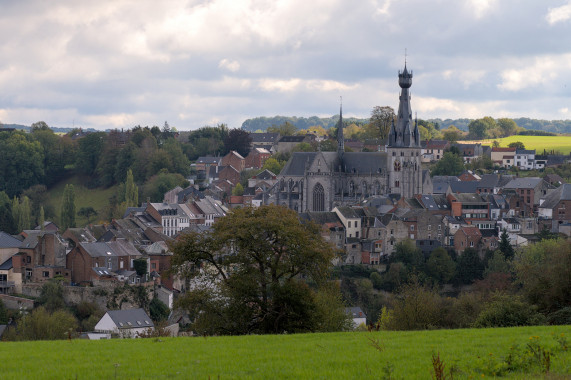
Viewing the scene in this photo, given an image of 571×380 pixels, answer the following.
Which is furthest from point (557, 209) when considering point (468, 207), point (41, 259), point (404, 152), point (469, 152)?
point (41, 259)

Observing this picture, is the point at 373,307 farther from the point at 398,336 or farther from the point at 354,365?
the point at 354,365

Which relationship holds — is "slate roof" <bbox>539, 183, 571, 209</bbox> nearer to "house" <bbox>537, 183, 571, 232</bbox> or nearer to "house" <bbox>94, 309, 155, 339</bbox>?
"house" <bbox>537, 183, 571, 232</bbox>

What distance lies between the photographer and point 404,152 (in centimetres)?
10050

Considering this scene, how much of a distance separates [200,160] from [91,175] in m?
16.2

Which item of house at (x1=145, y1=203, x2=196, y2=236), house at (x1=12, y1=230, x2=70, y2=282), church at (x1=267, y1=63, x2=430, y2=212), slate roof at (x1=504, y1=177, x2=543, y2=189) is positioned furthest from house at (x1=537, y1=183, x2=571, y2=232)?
house at (x1=12, y1=230, x2=70, y2=282)

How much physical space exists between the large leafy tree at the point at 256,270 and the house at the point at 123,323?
21.1 metres

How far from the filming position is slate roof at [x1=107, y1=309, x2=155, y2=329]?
52.8 meters

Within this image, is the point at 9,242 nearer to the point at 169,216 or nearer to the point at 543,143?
the point at 169,216

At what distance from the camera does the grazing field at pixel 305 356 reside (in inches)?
688

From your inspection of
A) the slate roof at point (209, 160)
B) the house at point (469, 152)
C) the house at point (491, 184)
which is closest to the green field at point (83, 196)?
the slate roof at point (209, 160)

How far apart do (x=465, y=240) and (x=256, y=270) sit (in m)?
54.6

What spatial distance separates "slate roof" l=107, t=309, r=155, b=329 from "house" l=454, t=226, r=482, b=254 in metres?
35.2

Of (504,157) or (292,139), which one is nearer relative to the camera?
(504,157)

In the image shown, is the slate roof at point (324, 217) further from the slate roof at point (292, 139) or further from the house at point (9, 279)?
the slate roof at point (292, 139)
